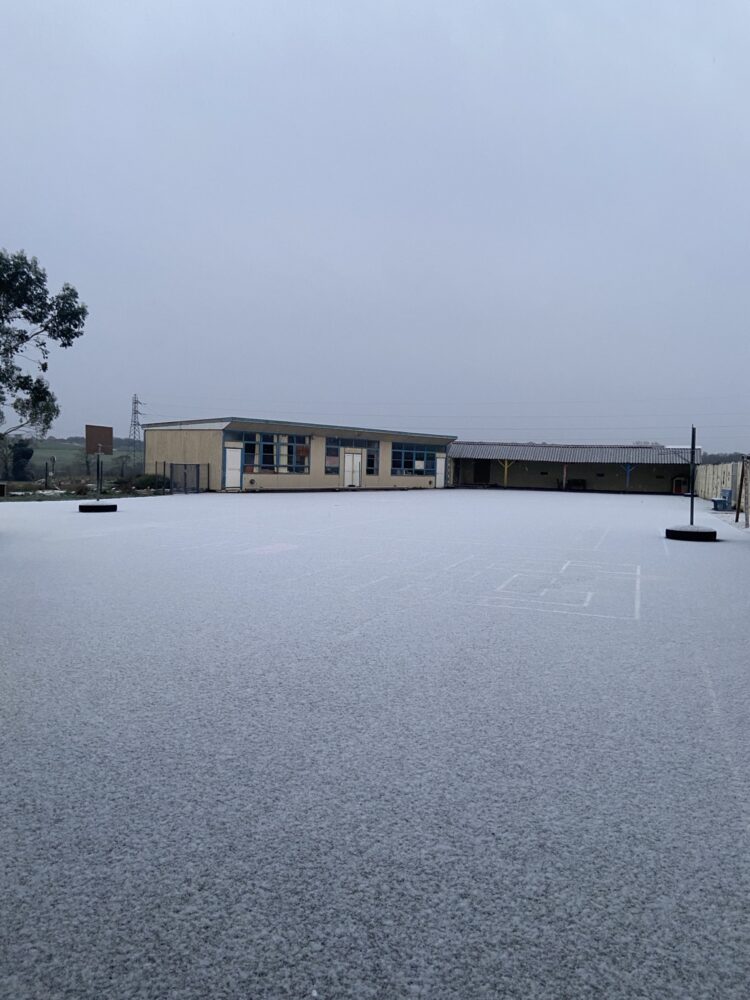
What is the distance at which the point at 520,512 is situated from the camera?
2748 centimetres

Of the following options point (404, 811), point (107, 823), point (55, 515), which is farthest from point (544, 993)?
point (55, 515)

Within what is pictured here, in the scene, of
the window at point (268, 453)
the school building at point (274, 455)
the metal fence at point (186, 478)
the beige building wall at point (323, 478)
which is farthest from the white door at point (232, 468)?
the window at point (268, 453)

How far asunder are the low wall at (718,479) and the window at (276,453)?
69.2 feet

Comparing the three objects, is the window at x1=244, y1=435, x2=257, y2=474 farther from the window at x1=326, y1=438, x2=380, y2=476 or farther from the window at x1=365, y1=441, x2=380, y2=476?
the window at x1=365, y1=441, x2=380, y2=476

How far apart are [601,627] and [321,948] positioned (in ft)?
19.4

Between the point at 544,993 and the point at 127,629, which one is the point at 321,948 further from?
the point at 127,629

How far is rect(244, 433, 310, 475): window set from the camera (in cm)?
3966

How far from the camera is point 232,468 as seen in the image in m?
38.3

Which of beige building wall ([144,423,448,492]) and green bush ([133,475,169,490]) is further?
beige building wall ([144,423,448,492])

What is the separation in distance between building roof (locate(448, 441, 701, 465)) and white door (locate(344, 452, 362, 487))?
39.8ft

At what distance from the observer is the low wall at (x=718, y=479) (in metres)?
28.8

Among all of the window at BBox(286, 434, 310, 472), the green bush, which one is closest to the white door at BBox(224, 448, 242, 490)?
the green bush

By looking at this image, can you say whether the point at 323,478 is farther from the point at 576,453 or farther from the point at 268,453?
the point at 576,453

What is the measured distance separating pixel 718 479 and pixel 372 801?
1345 inches
